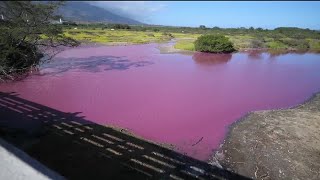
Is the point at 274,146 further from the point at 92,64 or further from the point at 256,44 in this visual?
the point at 256,44

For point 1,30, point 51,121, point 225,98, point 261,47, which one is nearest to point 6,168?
point 51,121

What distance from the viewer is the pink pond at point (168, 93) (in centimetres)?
963

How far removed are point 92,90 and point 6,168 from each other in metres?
9.47

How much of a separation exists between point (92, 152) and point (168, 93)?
6.99 m

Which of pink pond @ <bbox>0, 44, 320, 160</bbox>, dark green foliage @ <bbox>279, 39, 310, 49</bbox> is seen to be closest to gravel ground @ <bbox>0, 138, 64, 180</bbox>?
pink pond @ <bbox>0, 44, 320, 160</bbox>

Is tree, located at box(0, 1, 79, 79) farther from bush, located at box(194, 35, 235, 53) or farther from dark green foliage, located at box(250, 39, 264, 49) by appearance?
dark green foliage, located at box(250, 39, 264, 49)

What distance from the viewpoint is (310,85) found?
17.2 m

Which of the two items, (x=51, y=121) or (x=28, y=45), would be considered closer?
(x=51, y=121)

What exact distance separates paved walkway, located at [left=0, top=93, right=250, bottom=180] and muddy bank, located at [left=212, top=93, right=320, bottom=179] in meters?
0.81

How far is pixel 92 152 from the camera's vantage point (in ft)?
24.1

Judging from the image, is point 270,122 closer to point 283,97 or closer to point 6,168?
point 283,97

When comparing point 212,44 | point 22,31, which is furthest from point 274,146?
point 212,44

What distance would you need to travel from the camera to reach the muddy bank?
7.09 m

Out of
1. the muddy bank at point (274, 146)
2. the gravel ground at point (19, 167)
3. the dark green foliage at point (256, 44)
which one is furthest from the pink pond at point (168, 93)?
the dark green foliage at point (256, 44)
